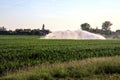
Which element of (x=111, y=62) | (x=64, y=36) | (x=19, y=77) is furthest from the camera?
(x=64, y=36)

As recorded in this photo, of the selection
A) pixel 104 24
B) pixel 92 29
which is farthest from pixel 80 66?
pixel 104 24

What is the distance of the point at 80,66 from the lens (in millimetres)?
18891

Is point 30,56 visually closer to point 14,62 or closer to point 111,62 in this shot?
point 14,62

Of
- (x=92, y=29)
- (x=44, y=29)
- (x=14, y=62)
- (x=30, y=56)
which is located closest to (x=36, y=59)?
(x=30, y=56)

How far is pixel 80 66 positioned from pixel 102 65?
1.35 metres

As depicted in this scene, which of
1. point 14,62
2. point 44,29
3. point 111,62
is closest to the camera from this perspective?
point 111,62

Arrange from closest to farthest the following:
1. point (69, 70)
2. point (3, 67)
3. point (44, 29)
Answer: point (69, 70)
point (3, 67)
point (44, 29)

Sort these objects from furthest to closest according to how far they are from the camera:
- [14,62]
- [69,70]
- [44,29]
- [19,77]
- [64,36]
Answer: [44,29] < [64,36] < [14,62] < [69,70] < [19,77]

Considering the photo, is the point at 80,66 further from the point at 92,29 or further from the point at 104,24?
the point at 104,24

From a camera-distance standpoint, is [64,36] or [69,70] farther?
[64,36]

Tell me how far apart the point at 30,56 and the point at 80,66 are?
28.9ft

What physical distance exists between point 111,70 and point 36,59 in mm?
8940

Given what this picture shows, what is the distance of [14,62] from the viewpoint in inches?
915

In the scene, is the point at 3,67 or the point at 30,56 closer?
the point at 3,67
